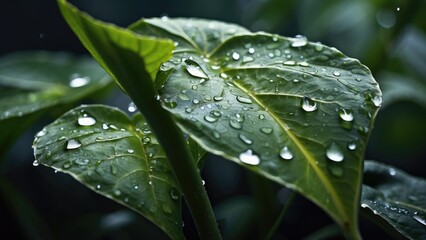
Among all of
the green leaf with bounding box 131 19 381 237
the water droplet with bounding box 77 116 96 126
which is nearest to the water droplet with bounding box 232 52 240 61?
the green leaf with bounding box 131 19 381 237

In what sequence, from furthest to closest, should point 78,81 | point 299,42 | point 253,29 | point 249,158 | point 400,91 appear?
1. point 253,29
2. point 400,91
3. point 78,81
4. point 299,42
5. point 249,158

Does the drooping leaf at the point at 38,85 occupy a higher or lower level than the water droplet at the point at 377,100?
lower

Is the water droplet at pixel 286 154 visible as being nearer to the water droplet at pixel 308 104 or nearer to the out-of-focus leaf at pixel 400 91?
the water droplet at pixel 308 104

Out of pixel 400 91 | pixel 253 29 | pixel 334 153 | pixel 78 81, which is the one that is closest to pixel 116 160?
pixel 334 153

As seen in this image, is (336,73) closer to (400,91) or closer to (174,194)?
(174,194)

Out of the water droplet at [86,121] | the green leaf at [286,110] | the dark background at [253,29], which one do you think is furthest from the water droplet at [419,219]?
the dark background at [253,29]
